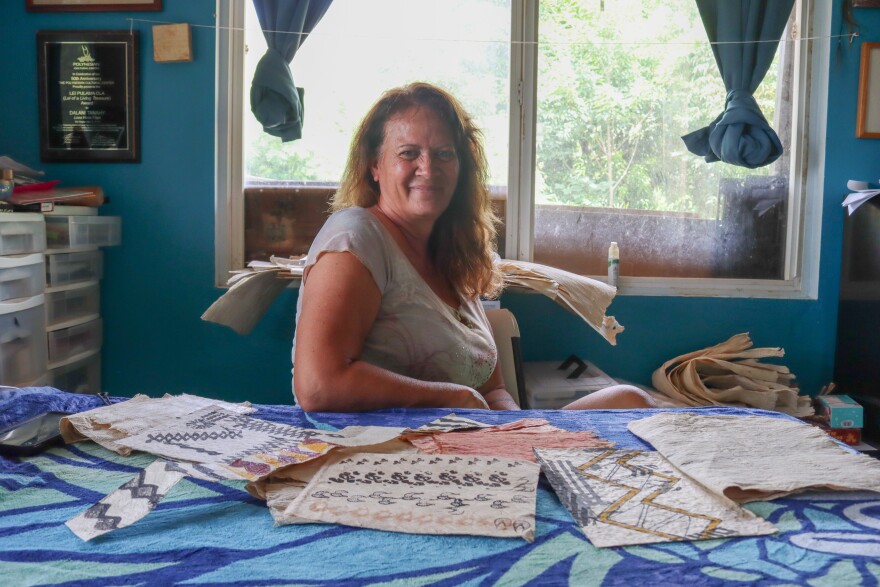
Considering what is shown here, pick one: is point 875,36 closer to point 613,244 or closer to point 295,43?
point 613,244

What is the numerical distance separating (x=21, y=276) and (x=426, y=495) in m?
1.90

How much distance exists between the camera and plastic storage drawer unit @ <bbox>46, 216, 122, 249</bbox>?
97.6 inches

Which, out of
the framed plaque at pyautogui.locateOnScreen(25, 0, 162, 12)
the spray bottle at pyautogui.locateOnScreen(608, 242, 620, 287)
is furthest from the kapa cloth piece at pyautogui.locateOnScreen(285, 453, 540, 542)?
the framed plaque at pyautogui.locateOnScreen(25, 0, 162, 12)

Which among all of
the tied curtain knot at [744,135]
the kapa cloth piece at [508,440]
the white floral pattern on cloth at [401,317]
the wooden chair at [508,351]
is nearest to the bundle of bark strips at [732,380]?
the tied curtain knot at [744,135]

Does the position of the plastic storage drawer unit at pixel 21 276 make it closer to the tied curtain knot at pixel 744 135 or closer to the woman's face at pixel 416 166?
the woman's face at pixel 416 166

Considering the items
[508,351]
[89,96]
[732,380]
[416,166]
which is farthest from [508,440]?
[89,96]

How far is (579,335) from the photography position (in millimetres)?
2947

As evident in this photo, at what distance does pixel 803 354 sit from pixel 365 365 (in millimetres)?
2241

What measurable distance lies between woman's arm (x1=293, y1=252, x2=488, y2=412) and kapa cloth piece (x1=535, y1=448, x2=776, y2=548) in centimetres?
43

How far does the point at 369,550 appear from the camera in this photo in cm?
69

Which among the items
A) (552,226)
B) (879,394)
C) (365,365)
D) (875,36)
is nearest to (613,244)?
(552,226)

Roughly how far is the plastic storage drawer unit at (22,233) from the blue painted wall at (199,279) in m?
0.54

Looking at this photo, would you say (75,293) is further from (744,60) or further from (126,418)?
(744,60)

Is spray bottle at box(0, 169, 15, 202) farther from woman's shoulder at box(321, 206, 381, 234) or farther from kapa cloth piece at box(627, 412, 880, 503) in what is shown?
kapa cloth piece at box(627, 412, 880, 503)
